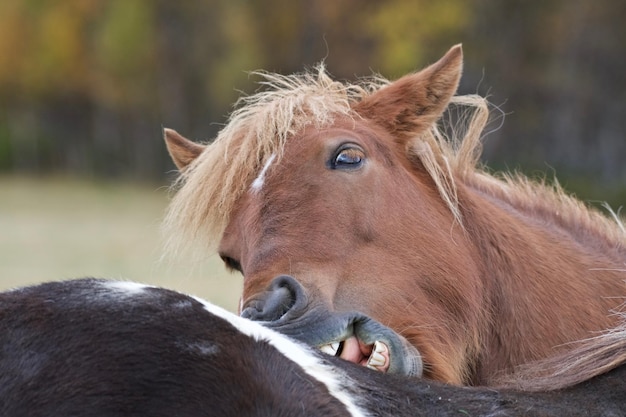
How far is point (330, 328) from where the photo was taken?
3.28 m

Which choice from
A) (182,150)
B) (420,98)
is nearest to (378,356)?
(420,98)

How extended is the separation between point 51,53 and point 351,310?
46730 mm

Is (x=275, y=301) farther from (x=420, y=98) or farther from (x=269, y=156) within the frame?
(x=420, y=98)

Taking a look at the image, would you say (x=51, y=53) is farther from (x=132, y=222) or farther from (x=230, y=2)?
(x=132, y=222)

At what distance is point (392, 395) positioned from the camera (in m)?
2.58

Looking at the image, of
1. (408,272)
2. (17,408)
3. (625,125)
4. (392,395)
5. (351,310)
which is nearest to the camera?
(17,408)

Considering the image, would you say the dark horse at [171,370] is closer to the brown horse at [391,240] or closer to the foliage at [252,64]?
the brown horse at [391,240]

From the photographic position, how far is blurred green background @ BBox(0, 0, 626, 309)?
1206 inches

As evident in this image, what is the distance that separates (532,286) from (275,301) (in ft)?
4.17

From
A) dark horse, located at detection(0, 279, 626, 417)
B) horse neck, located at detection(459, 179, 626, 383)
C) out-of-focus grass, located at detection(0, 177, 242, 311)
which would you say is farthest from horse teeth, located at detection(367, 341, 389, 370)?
out-of-focus grass, located at detection(0, 177, 242, 311)

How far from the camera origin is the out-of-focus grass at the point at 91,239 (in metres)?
12.6

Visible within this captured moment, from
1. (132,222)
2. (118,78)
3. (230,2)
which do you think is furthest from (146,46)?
(132,222)

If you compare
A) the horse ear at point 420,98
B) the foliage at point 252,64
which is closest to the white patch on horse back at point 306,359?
the horse ear at point 420,98

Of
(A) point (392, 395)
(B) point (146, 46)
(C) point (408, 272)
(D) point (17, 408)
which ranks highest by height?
(B) point (146, 46)
